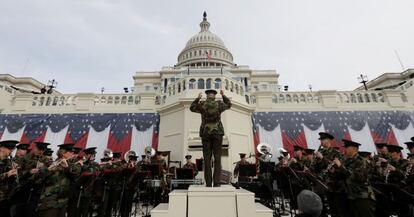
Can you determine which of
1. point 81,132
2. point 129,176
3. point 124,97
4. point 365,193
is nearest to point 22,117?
point 81,132

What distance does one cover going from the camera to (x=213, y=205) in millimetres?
4074

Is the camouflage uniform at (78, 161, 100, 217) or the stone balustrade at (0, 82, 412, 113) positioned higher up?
the stone balustrade at (0, 82, 412, 113)

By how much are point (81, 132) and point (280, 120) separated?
561 inches

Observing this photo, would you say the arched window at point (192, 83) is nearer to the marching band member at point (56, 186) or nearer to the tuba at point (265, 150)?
the tuba at point (265, 150)

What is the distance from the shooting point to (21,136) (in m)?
14.4

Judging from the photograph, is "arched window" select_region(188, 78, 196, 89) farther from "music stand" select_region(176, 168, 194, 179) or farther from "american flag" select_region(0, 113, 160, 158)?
"music stand" select_region(176, 168, 194, 179)

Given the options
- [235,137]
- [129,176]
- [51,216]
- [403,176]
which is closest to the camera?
[51,216]

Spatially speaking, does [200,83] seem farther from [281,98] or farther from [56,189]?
[56,189]

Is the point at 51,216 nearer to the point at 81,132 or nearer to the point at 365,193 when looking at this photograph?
the point at 365,193

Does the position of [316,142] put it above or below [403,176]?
above

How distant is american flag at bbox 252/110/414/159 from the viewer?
14.4m

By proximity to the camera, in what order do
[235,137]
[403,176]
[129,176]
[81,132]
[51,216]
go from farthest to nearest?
[81,132] < [235,137] < [129,176] < [403,176] < [51,216]

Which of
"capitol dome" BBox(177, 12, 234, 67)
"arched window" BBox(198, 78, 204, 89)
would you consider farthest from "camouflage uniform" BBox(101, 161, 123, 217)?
"capitol dome" BBox(177, 12, 234, 67)

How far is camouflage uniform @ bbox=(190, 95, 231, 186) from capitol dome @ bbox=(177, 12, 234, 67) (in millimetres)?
49738
